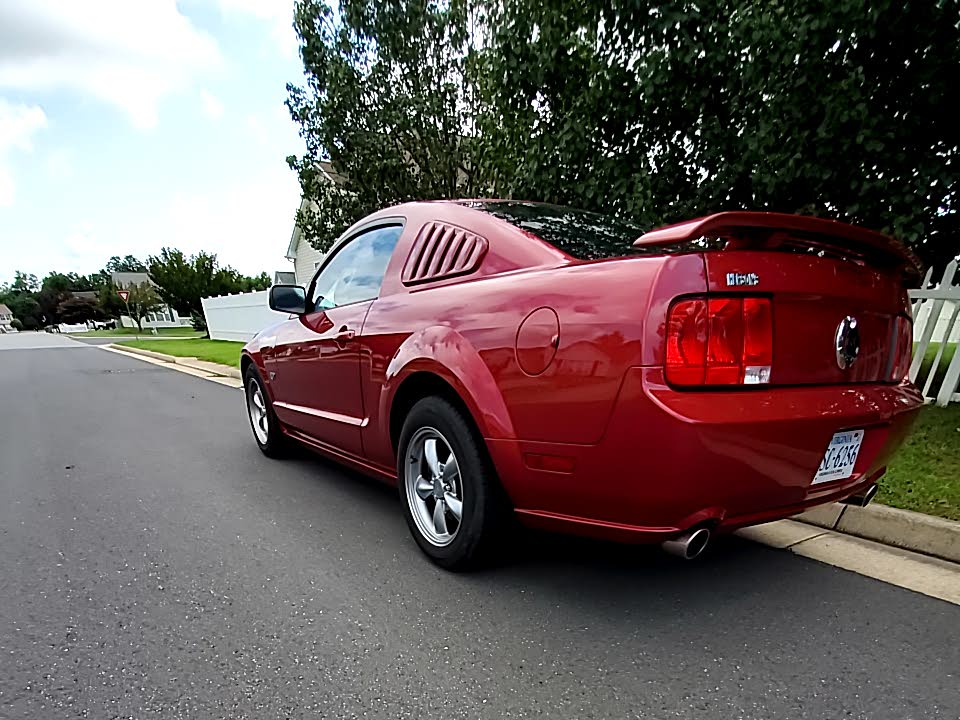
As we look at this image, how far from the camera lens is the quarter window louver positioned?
2744 mm

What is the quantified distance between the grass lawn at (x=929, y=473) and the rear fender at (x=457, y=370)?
2145mm

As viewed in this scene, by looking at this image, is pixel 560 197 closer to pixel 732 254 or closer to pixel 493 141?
pixel 493 141

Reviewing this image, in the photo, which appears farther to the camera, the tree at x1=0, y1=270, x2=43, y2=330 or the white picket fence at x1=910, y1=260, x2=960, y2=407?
the tree at x1=0, y1=270, x2=43, y2=330

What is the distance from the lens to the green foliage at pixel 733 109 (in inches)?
160

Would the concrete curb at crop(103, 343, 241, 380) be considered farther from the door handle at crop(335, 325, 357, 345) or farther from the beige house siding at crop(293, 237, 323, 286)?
the door handle at crop(335, 325, 357, 345)

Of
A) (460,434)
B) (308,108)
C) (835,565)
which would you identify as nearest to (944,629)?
(835,565)

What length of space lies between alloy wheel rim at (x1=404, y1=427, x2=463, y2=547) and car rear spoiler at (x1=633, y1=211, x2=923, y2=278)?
49.2 inches

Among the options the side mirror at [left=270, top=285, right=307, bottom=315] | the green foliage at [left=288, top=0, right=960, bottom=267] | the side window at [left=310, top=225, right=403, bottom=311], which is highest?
the green foliage at [left=288, top=0, right=960, bottom=267]

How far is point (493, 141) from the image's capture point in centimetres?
688

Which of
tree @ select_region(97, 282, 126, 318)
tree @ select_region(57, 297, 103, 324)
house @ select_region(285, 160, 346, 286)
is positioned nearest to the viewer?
house @ select_region(285, 160, 346, 286)

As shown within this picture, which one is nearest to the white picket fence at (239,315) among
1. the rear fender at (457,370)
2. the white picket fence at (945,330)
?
the white picket fence at (945,330)

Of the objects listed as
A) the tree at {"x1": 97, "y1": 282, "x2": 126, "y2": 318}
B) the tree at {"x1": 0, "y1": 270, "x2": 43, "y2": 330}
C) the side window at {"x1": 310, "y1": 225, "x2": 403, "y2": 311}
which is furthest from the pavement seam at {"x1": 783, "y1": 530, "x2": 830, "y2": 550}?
the tree at {"x1": 0, "y1": 270, "x2": 43, "y2": 330}

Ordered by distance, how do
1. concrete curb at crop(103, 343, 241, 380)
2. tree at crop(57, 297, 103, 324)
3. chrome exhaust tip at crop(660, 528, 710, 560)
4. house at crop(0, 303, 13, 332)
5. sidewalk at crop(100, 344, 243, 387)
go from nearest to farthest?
chrome exhaust tip at crop(660, 528, 710, 560) < sidewalk at crop(100, 344, 243, 387) < concrete curb at crop(103, 343, 241, 380) < tree at crop(57, 297, 103, 324) < house at crop(0, 303, 13, 332)

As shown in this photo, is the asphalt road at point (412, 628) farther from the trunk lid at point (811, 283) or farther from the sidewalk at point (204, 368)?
the sidewalk at point (204, 368)
